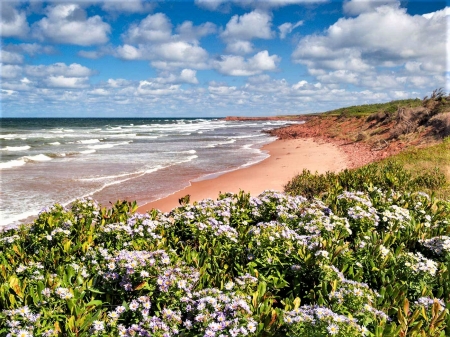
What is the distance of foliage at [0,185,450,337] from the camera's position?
2828 millimetres

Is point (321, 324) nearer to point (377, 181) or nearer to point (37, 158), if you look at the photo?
point (377, 181)

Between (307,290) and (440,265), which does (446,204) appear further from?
(307,290)

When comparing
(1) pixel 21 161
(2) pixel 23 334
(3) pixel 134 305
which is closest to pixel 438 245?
(3) pixel 134 305

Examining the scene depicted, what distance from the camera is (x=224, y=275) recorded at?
3.80 m

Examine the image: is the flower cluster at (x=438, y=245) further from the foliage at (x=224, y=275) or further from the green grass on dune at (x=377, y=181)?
the green grass on dune at (x=377, y=181)

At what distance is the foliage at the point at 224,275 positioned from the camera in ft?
9.28

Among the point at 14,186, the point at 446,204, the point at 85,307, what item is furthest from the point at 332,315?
the point at 14,186

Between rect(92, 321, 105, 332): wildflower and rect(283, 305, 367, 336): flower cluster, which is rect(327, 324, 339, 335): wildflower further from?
rect(92, 321, 105, 332): wildflower

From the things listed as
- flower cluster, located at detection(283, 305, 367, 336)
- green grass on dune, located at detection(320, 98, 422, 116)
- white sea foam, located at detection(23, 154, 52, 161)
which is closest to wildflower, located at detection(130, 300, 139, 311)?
flower cluster, located at detection(283, 305, 367, 336)

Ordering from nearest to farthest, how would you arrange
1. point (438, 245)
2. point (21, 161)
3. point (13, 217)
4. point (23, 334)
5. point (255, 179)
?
point (23, 334), point (438, 245), point (13, 217), point (255, 179), point (21, 161)

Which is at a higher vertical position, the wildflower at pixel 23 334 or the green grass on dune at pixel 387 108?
the green grass on dune at pixel 387 108

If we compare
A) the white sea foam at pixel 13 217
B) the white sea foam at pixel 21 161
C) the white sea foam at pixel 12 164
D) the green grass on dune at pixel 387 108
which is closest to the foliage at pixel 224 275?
the white sea foam at pixel 13 217

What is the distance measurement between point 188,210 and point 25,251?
2092 millimetres

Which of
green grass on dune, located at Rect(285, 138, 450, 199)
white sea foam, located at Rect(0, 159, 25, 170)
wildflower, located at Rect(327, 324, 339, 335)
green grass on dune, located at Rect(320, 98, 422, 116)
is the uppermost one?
green grass on dune, located at Rect(320, 98, 422, 116)
